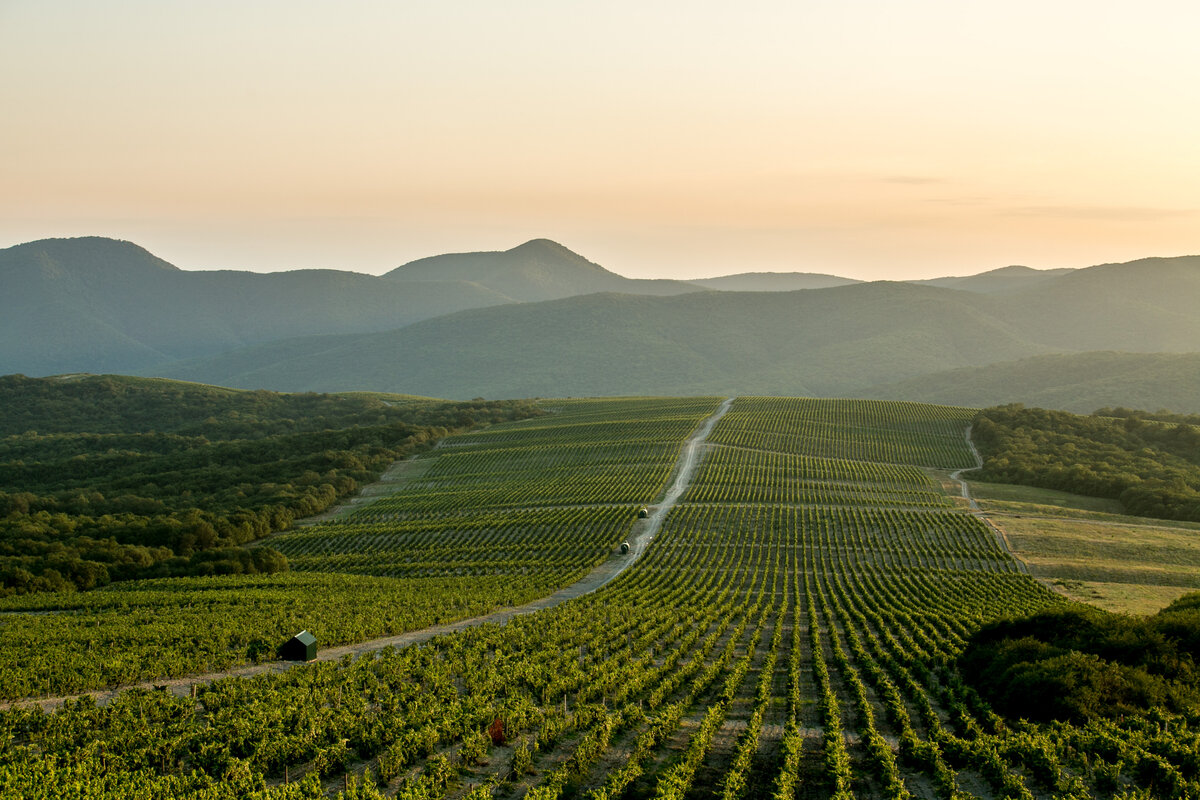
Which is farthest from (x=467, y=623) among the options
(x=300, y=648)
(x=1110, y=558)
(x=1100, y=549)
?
(x=1100, y=549)

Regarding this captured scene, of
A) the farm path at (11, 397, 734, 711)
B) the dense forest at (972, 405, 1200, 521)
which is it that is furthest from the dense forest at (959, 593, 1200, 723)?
the dense forest at (972, 405, 1200, 521)

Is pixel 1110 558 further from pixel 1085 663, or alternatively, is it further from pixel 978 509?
pixel 1085 663

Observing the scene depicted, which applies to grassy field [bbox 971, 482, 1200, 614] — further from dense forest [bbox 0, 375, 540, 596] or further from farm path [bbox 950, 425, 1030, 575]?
dense forest [bbox 0, 375, 540, 596]

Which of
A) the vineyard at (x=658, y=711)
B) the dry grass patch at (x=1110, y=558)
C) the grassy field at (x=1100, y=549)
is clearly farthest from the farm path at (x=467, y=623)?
the dry grass patch at (x=1110, y=558)

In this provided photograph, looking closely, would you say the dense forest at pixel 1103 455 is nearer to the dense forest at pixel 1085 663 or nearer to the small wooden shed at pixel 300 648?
the dense forest at pixel 1085 663

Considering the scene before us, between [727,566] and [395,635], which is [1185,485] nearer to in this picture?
[727,566]
